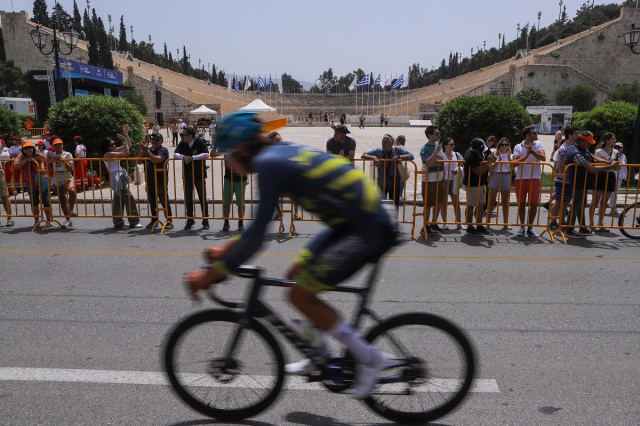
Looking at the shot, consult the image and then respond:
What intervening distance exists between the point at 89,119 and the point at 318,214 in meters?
15.5

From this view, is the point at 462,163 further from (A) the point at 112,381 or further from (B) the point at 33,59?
(B) the point at 33,59

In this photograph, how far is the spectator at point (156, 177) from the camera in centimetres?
996

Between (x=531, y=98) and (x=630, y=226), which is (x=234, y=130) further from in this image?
(x=531, y=98)

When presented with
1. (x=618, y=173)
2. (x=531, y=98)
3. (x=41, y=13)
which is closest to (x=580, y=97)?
(x=531, y=98)

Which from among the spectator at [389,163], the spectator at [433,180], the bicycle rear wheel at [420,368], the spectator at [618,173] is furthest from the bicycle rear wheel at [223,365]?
the spectator at [618,173]

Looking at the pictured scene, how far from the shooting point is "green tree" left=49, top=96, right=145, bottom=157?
16.6 m

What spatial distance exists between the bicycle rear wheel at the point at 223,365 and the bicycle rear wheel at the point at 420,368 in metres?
0.62

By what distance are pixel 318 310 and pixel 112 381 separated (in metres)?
1.90

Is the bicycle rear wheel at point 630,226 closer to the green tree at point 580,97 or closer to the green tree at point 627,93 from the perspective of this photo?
the green tree at point 627,93

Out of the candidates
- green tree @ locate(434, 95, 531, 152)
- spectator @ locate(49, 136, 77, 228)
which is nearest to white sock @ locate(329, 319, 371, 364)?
spectator @ locate(49, 136, 77, 228)

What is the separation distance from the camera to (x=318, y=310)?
3021 mm

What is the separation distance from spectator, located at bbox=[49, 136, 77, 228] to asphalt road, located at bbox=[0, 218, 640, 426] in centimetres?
116

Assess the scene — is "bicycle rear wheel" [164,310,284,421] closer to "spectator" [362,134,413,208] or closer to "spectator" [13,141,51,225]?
"spectator" [362,134,413,208]

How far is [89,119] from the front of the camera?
651 inches
